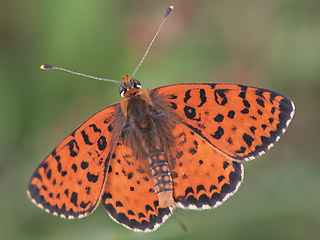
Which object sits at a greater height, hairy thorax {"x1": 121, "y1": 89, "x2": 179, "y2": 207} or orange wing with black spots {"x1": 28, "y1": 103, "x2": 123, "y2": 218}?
hairy thorax {"x1": 121, "y1": 89, "x2": 179, "y2": 207}

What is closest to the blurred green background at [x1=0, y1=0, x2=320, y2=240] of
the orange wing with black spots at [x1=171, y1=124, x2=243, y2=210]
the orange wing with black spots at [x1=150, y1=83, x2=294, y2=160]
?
the orange wing with black spots at [x1=171, y1=124, x2=243, y2=210]

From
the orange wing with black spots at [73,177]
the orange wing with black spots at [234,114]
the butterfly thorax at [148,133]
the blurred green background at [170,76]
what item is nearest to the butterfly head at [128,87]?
the butterfly thorax at [148,133]

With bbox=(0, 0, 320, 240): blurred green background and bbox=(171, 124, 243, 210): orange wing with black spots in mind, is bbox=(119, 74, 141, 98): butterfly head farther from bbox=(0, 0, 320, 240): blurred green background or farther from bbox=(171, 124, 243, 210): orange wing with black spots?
bbox=(0, 0, 320, 240): blurred green background

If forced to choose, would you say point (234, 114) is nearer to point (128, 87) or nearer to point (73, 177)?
point (128, 87)

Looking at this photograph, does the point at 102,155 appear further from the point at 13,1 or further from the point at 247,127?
the point at 13,1

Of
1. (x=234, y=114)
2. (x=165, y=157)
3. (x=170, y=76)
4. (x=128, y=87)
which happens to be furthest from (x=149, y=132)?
(x=170, y=76)

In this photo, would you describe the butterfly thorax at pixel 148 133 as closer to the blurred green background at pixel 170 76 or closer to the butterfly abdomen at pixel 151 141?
the butterfly abdomen at pixel 151 141
